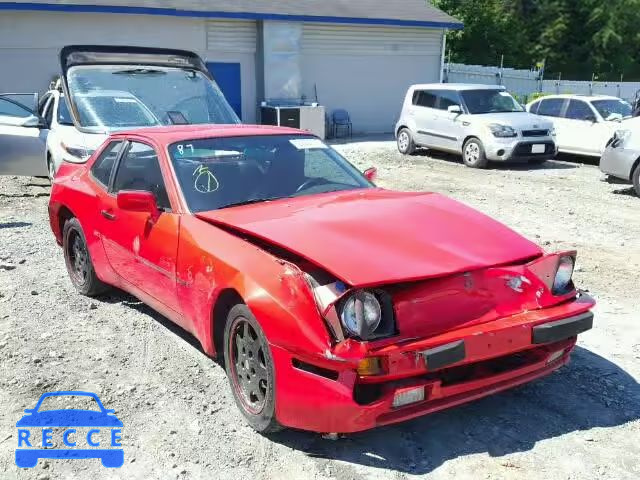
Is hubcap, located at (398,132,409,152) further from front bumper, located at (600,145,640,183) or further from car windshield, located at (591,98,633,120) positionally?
front bumper, located at (600,145,640,183)

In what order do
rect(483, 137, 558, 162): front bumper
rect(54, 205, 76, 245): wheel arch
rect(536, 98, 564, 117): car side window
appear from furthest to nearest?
rect(536, 98, 564, 117): car side window → rect(483, 137, 558, 162): front bumper → rect(54, 205, 76, 245): wheel arch

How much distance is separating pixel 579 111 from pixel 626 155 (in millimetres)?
4222

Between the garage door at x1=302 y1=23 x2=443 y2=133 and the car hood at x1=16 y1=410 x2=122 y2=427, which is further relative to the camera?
the garage door at x1=302 y1=23 x2=443 y2=133

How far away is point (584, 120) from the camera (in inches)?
555

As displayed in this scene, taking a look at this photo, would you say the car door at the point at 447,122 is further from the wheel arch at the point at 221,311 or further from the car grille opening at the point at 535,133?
the wheel arch at the point at 221,311

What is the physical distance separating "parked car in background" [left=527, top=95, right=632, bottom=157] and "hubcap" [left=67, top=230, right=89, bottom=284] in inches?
440

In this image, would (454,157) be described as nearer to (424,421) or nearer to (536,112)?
(536,112)

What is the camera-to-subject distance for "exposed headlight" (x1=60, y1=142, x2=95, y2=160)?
8.36 m

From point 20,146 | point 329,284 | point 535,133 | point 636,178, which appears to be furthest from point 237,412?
point 535,133

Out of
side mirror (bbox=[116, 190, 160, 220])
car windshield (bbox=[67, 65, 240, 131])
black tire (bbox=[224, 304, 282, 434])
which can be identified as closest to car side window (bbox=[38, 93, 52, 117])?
car windshield (bbox=[67, 65, 240, 131])

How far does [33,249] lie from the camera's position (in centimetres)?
728

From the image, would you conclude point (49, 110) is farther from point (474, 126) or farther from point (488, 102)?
point (488, 102)

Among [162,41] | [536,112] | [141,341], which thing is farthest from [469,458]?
[162,41]

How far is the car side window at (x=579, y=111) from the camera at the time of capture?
14.1m
